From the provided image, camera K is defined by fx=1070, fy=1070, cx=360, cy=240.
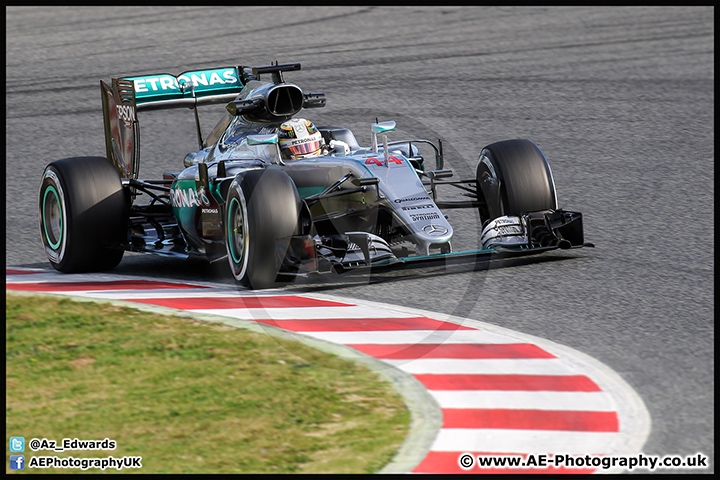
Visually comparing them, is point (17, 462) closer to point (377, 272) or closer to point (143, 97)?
point (377, 272)

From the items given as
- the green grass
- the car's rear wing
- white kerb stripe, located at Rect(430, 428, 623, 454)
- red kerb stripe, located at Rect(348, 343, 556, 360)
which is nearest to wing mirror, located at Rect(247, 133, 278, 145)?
the car's rear wing

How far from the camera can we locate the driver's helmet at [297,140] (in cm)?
821

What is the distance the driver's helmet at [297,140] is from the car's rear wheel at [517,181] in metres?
1.37

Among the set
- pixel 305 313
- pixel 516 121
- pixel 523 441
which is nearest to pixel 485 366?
pixel 523 441

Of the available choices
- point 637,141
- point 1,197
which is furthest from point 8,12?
point 637,141

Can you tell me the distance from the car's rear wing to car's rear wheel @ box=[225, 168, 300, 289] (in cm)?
195

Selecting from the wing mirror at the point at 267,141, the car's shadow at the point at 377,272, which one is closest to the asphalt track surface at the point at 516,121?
the car's shadow at the point at 377,272

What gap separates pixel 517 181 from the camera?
7.98 metres

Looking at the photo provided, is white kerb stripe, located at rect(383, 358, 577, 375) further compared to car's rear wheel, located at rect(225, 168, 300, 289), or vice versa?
car's rear wheel, located at rect(225, 168, 300, 289)

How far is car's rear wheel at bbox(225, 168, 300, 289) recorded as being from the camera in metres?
7.13

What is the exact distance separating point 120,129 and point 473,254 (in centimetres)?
342

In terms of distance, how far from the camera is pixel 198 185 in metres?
8.20

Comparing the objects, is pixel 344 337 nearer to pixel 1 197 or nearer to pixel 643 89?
pixel 1 197

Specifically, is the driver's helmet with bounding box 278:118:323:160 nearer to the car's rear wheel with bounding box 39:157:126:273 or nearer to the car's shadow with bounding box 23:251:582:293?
the car's shadow with bounding box 23:251:582:293
